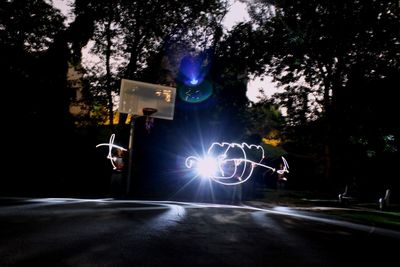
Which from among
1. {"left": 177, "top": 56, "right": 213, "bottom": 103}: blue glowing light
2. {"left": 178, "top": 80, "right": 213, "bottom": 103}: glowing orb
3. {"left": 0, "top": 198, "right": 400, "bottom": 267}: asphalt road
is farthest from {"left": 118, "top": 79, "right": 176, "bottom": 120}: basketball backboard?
{"left": 0, "top": 198, "right": 400, "bottom": 267}: asphalt road

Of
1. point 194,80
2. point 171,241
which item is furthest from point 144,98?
point 171,241

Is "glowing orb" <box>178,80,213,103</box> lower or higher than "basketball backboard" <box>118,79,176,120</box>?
higher

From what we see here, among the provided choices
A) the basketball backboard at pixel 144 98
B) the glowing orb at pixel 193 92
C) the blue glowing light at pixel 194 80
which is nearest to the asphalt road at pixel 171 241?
the basketball backboard at pixel 144 98

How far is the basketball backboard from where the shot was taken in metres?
17.7

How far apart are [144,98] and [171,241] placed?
13189 millimetres

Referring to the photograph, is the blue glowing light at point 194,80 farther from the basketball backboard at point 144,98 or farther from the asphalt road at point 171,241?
the asphalt road at point 171,241

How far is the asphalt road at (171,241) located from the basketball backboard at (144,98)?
369 inches

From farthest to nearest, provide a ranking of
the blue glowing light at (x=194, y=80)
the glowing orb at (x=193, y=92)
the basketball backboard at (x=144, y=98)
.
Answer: the blue glowing light at (x=194, y=80), the glowing orb at (x=193, y=92), the basketball backboard at (x=144, y=98)

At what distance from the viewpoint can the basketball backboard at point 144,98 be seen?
1766 centimetres

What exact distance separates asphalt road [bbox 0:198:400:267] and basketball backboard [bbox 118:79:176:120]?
9.38 m

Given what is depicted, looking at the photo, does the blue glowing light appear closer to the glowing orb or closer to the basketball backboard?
the glowing orb

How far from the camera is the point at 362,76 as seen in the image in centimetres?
2416

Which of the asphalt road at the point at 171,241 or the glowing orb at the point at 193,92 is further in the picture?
the glowing orb at the point at 193,92

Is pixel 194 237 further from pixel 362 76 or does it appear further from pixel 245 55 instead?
pixel 245 55
